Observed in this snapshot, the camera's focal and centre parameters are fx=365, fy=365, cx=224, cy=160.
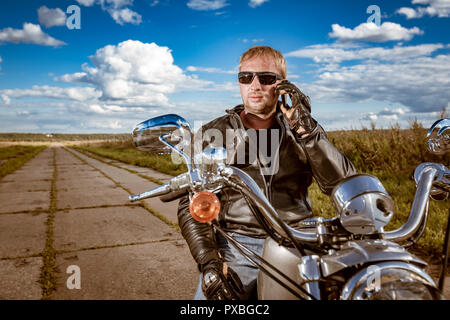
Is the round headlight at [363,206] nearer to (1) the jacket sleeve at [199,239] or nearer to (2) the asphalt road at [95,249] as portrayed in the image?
(1) the jacket sleeve at [199,239]

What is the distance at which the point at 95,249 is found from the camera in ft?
13.5

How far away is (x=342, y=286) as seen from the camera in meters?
0.90

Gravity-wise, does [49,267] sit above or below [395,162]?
below

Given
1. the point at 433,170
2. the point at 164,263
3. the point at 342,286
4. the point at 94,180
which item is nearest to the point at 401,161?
the point at 164,263

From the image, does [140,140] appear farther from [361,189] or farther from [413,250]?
[413,250]

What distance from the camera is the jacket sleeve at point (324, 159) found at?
1.60m

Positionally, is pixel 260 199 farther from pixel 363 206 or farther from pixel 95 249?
pixel 95 249

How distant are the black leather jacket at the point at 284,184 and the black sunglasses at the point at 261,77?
7.7 inches

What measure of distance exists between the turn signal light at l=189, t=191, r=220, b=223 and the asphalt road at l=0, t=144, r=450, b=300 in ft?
7.27

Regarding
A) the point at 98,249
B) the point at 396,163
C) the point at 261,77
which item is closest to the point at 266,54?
the point at 261,77

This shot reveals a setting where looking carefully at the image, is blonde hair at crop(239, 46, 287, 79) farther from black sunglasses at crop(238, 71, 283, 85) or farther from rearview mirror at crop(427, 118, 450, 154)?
rearview mirror at crop(427, 118, 450, 154)

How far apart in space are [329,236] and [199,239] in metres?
0.74

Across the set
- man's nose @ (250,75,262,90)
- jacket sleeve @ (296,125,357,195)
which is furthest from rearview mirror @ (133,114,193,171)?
man's nose @ (250,75,262,90)

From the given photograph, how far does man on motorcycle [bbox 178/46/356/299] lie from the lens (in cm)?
145
